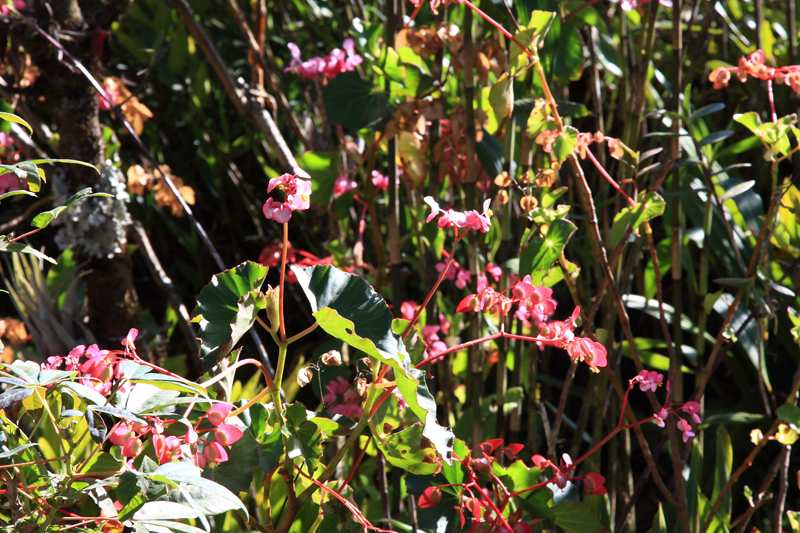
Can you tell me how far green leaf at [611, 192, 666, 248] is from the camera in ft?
1.92

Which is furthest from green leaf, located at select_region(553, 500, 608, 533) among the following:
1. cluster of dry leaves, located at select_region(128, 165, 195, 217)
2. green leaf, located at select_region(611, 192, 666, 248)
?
cluster of dry leaves, located at select_region(128, 165, 195, 217)

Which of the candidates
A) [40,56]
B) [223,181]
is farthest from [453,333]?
[223,181]

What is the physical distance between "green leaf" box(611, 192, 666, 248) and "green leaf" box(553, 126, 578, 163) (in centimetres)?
10

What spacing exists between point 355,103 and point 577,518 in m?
0.56

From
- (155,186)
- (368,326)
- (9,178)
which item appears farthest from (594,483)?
(155,186)

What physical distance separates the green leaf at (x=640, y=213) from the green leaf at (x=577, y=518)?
259mm

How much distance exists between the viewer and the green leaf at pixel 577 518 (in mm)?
546

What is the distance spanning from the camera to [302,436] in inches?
18.2

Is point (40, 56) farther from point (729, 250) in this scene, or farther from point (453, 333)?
point (729, 250)

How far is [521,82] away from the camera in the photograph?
2.63 ft

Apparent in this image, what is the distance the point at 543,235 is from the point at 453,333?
1.20 feet

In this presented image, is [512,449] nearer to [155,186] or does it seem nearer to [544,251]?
[544,251]

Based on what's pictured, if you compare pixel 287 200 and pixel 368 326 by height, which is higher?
pixel 287 200

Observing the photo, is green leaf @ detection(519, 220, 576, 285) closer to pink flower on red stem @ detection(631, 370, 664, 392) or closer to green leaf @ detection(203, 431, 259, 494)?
pink flower on red stem @ detection(631, 370, 664, 392)
